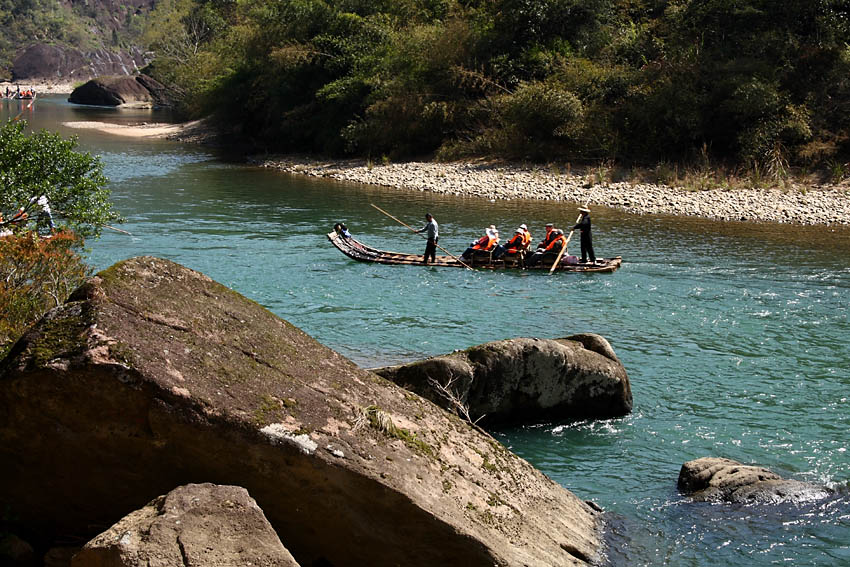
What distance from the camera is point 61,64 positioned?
16275cm

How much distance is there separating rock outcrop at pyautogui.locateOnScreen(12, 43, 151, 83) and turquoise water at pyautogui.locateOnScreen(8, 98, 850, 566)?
131216 millimetres

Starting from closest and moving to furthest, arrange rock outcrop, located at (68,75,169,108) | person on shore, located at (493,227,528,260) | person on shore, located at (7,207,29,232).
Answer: person on shore, located at (7,207,29,232)
person on shore, located at (493,227,528,260)
rock outcrop, located at (68,75,169,108)

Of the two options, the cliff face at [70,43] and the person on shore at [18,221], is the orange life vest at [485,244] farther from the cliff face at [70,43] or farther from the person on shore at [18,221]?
the cliff face at [70,43]

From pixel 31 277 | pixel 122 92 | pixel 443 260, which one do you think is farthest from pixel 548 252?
pixel 122 92

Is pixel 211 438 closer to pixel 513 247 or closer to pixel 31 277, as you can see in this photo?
pixel 31 277

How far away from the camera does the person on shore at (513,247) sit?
26906 mm

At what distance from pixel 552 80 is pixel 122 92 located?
260ft

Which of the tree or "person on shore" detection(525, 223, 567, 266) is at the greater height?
the tree

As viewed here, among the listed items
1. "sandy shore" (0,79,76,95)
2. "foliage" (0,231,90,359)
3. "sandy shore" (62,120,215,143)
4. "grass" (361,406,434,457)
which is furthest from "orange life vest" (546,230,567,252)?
"sandy shore" (0,79,76,95)

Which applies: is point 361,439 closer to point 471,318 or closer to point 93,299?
point 93,299

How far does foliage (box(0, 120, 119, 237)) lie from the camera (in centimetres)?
1634

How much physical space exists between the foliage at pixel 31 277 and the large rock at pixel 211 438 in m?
4.49

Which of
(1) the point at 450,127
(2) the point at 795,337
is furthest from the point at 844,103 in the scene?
(2) the point at 795,337

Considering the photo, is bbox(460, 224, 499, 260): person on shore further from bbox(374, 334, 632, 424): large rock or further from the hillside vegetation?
the hillside vegetation
